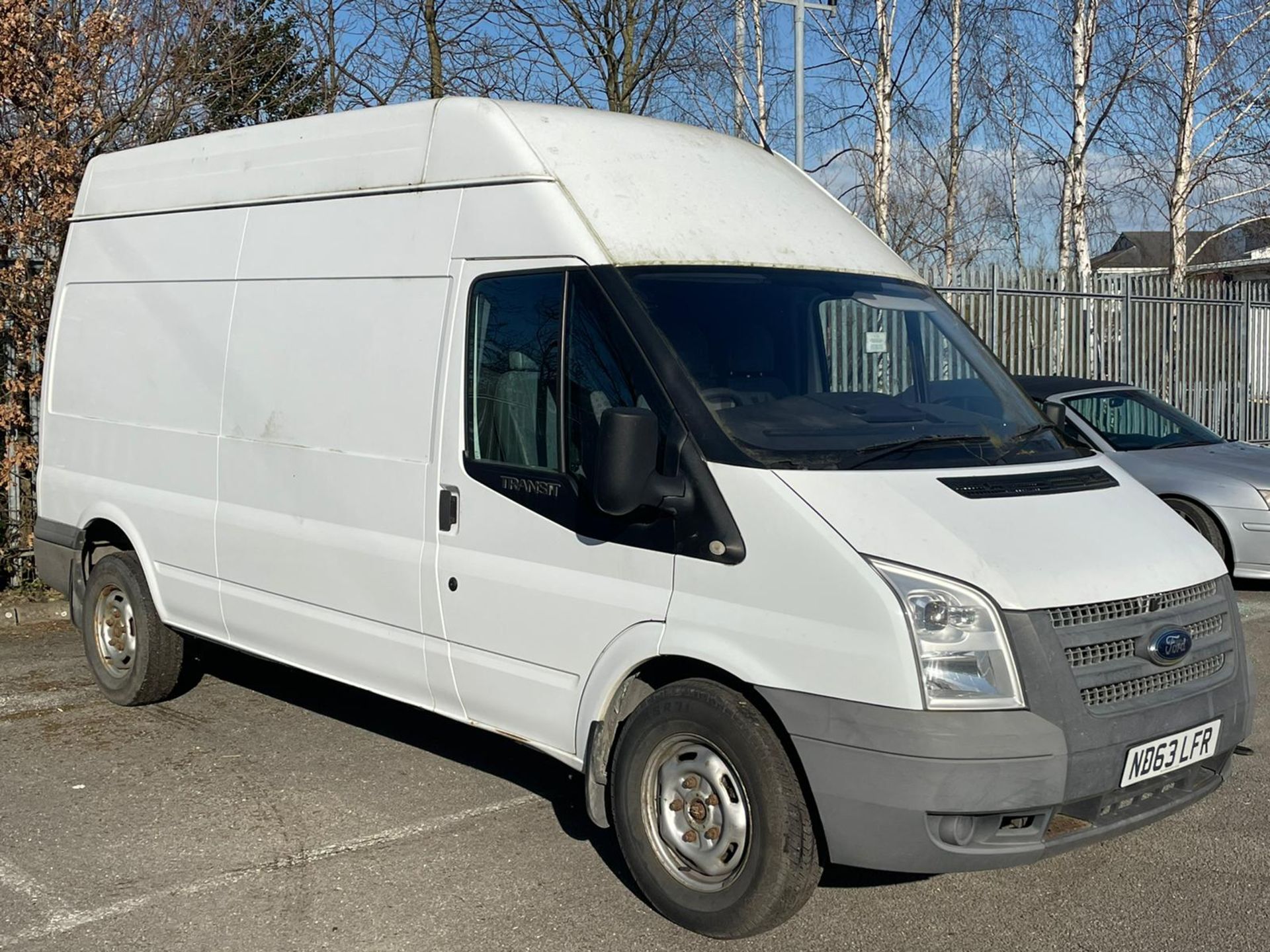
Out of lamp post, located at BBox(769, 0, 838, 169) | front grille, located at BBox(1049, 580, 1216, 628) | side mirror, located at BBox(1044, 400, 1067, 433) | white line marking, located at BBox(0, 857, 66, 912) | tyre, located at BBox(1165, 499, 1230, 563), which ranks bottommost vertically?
white line marking, located at BBox(0, 857, 66, 912)

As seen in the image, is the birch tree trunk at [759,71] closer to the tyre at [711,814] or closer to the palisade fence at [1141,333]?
the palisade fence at [1141,333]

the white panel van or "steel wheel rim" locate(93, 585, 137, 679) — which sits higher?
the white panel van

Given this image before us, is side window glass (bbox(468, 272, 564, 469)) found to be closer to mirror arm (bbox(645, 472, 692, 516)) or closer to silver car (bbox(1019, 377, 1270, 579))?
mirror arm (bbox(645, 472, 692, 516))

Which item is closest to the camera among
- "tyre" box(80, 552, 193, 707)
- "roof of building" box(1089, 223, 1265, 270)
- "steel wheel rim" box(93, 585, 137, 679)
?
"tyre" box(80, 552, 193, 707)

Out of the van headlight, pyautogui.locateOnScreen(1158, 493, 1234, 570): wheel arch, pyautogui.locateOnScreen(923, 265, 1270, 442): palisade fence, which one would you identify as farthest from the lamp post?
the van headlight

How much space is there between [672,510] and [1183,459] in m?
7.54

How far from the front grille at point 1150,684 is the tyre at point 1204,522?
20.4ft

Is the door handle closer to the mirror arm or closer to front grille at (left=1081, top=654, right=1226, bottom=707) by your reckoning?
the mirror arm

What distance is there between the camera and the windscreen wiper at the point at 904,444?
438 cm

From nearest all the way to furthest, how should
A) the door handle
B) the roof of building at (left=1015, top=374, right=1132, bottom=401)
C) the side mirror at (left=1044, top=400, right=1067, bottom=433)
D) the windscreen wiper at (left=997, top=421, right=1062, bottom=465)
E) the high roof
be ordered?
the windscreen wiper at (left=997, top=421, right=1062, bottom=465) → the high roof → the door handle → the side mirror at (left=1044, top=400, right=1067, bottom=433) → the roof of building at (left=1015, top=374, right=1132, bottom=401)

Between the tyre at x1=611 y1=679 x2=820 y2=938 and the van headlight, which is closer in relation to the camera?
the van headlight

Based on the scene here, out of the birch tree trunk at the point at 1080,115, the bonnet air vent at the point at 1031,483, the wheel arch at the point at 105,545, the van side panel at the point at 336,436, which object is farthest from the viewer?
the birch tree trunk at the point at 1080,115

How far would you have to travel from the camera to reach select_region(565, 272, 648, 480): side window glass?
4.60 metres

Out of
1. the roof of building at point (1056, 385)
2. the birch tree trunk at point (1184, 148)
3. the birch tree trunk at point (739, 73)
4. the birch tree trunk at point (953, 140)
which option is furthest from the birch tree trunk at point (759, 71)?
the roof of building at point (1056, 385)
